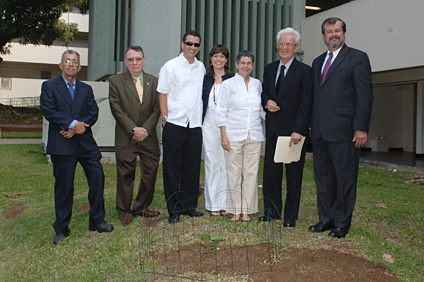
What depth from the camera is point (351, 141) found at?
3.90 metres

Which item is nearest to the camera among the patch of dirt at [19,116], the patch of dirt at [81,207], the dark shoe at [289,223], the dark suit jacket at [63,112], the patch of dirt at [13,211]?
the dark suit jacket at [63,112]

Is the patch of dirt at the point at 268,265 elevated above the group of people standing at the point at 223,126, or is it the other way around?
the group of people standing at the point at 223,126

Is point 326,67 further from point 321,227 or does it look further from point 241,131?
point 321,227

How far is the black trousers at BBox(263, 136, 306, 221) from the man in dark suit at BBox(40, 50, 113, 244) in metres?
1.71

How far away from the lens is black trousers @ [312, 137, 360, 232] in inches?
154

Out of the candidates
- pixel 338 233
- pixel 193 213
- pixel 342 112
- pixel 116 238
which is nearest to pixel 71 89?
pixel 116 238

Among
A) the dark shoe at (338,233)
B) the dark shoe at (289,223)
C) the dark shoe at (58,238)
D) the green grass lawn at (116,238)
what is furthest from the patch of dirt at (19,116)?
the dark shoe at (338,233)

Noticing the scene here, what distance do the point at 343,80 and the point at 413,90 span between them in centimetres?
1188

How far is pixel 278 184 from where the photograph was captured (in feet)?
14.5

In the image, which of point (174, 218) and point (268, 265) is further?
point (174, 218)

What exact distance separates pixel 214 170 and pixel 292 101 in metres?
1.20

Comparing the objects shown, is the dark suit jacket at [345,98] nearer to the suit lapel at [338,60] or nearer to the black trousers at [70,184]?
the suit lapel at [338,60]

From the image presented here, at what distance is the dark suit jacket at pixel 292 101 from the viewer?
4094 mm

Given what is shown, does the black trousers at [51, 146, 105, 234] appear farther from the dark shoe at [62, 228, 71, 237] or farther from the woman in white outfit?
the woman in white outfit
